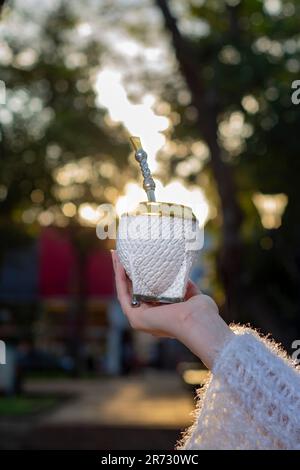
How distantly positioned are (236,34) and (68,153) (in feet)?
24.9

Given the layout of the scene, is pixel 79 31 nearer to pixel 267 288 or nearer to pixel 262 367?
pixel 267 288

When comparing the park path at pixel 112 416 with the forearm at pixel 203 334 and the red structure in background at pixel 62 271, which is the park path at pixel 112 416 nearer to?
the red structure in background at pixel 62 271

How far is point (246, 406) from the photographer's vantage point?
5.45ft

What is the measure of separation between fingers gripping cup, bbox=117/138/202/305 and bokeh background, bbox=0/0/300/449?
6.45 metres

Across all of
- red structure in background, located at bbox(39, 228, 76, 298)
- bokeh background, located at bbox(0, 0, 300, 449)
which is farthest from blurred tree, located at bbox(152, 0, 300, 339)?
red structure in background, located at bbox(39, 228, 76, 298)

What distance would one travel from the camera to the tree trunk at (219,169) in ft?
38.5

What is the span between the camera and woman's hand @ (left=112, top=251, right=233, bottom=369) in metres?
1.72

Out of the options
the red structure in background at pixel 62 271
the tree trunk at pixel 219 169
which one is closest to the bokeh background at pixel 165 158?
the tree trunk at pixel 219 169

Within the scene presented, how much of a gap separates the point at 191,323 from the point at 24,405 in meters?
19.6

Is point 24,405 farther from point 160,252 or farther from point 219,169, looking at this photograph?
point 160,252

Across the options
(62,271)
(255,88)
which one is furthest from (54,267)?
(255,88)

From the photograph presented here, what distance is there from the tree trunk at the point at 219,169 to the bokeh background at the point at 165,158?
0.8 inches
